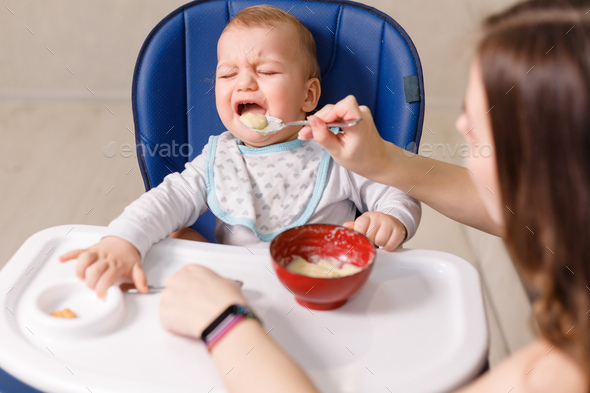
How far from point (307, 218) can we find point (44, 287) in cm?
54

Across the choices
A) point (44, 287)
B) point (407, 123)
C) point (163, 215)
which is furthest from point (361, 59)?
point (44, 287)

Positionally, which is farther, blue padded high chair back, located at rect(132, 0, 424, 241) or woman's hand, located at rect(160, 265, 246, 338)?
blue padded high chair back, located at rect(132, 0, 424, 241)

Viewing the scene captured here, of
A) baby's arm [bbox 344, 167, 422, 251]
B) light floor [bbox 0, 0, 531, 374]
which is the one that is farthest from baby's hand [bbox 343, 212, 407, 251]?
light floor [bbox 0, 0, 531, 374]

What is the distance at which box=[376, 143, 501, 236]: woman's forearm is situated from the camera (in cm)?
101

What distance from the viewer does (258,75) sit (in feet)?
3.91

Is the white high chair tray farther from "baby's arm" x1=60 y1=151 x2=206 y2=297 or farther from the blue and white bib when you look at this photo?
the blue and white bib

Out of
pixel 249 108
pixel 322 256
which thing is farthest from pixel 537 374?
pixel 249 108

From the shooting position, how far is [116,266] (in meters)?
0.84

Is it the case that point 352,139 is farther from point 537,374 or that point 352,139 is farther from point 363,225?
point 537,374

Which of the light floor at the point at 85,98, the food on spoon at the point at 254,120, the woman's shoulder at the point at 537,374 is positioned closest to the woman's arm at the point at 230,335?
the woman's shoulder at the point at 537,374

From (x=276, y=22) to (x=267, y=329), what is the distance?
A: 0.72m

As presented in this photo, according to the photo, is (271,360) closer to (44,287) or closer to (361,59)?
(44,287)

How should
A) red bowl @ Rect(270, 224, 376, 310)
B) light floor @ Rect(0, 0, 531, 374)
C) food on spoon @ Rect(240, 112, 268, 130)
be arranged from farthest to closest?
light floor @ Rect(0, 0, 531, 374)
food on spoon @ Rect(240, 112, 268, 130)
red bowl @ Rect(270, 224, 376, 310)

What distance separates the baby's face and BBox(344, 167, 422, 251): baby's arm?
227 millimetres
